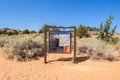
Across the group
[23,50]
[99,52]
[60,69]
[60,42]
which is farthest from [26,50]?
[99,52]

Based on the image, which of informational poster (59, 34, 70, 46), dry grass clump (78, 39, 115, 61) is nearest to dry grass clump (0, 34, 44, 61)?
informational poster (59, 34, 70, 46)

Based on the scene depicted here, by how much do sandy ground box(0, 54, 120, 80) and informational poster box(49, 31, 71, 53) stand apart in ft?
2.10

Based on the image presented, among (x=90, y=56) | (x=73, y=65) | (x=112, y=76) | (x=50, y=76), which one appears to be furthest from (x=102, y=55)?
(x=50, y=76)

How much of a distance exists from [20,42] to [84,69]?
4752mm

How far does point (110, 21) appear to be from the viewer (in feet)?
Answer: 54.3

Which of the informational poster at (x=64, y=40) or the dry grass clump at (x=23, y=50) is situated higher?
the informational poster at (x=64, y=40)

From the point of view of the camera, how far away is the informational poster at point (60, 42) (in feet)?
35.5

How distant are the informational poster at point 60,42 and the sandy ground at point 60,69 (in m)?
0.64

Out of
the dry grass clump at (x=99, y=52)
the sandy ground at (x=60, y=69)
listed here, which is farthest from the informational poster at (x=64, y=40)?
the dry grass clump at (x=99, y=52)

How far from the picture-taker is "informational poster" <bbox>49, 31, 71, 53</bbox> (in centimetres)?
1081

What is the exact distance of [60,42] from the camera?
10.9 m

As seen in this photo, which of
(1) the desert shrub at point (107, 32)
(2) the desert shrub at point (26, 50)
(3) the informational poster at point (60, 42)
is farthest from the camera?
(1) the desert shrub at point (107, 32)

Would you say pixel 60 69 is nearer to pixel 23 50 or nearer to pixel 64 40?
pixel 64 40

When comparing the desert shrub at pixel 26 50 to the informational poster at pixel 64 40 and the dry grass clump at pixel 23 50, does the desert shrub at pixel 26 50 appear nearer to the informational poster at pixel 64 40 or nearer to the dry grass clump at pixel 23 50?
the dry grass clump at pixel 23 50
